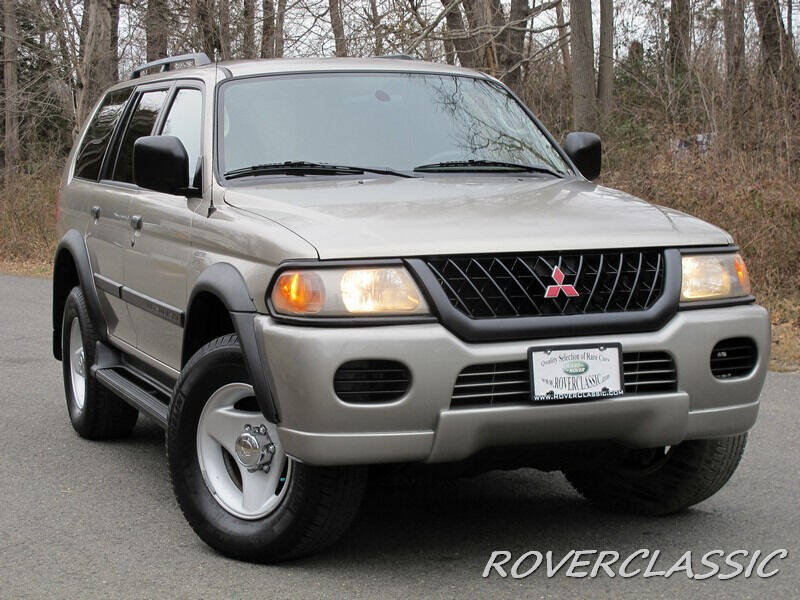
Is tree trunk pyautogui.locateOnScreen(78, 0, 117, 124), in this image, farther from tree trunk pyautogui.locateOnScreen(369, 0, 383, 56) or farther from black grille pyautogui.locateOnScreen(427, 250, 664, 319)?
Result: black grille pyautogui.locateOnScreen(427, 250, 664, 319)

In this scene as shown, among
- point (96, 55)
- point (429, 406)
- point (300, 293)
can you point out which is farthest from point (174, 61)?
point (96, 55)

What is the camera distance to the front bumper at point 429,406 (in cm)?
396

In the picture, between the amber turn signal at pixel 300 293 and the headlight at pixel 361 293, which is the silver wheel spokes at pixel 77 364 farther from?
the headlight at pixel 361 293

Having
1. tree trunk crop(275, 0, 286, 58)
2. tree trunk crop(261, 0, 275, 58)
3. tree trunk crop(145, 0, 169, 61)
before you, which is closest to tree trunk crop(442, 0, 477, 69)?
tree trunk crop(275, 0, 286, 58)

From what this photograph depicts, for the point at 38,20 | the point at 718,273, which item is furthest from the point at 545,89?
the point at 718,273

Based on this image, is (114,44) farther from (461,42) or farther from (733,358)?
(733,358)

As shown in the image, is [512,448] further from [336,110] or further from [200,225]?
[336,110]

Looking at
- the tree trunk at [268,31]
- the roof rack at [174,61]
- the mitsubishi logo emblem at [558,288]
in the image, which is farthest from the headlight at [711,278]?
the tree trunk at [268,31]

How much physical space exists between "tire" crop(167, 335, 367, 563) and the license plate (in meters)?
0.69

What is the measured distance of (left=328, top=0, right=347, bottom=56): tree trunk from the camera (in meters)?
19.2

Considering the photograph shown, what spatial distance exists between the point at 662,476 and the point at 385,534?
1.13 metres

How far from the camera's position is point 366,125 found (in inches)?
214

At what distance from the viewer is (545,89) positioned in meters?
20.7

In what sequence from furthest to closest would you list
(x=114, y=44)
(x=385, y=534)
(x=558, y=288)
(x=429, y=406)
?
(x=114, y=44) → (x=385, y=534) → (x=558, y=288) → (x=429, y=406)
